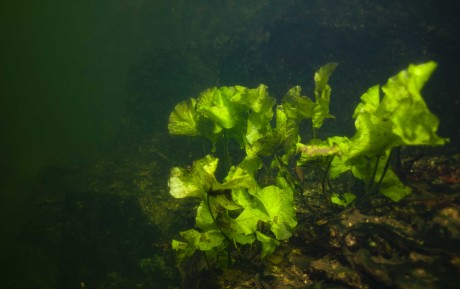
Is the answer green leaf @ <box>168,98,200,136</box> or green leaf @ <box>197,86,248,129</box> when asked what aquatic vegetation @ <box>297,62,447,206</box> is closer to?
green leaf @ <box>197,86,248,129</box>

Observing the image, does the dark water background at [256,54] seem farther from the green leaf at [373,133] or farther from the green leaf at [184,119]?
the green leaf at [184,119]

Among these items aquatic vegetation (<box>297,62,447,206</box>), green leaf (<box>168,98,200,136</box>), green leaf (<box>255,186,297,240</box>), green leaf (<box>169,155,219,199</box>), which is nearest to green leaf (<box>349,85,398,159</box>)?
aquatic vegetation (<box>297,62,447,206</box>)

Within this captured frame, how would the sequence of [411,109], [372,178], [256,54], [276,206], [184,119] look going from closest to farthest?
1. [411,109]
2. [372,178]
3. [276,206]
4. [184,119]
5. [256,54]

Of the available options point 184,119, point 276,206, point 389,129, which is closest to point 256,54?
point 184,119

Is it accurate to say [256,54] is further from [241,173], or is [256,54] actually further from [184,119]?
[241,173]

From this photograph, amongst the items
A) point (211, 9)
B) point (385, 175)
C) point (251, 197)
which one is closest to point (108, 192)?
point (251, 197)

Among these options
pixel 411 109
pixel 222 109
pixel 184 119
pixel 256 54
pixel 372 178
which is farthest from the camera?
pixel 256 54

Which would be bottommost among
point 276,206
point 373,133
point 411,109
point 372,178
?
point 276,206

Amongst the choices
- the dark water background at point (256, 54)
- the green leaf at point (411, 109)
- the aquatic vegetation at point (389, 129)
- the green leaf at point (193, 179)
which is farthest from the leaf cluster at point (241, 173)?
the dark water background at point (256, 54)
